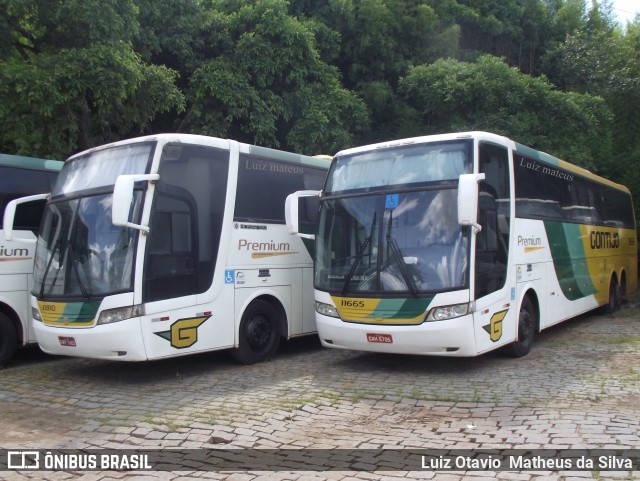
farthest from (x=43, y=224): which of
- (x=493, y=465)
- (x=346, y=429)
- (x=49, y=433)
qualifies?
(x=493, y=465)

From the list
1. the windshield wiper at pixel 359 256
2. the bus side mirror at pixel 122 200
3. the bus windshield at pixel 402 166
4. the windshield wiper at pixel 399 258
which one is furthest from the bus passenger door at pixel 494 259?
the bus side mirror at pixel 122 200

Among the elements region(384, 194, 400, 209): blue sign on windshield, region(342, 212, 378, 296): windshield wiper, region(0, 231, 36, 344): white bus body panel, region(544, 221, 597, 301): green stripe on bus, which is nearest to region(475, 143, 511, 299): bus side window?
region(384, 194, 400, 209): blue sign on windshield

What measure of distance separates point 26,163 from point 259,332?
15.0 ft

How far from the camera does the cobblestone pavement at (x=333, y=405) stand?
5535 mm

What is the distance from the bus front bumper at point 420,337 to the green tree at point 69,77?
7065 millimetres

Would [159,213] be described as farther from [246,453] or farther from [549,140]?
[549,140]

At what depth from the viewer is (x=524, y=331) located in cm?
934

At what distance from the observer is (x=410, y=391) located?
24.2 ft

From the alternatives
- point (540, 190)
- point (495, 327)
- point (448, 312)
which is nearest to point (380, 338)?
point (448, 312)

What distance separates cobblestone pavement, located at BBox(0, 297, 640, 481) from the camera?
5.54 m

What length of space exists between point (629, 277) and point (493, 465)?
1327 centimetres

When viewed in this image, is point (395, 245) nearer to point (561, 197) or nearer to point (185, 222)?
point (185, 222)

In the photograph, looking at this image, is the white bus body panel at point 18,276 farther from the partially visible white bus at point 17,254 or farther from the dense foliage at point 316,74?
the dense foliage at point 316,74

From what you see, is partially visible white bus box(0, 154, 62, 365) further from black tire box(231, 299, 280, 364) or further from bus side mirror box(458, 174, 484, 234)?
bus side mirror box(458, 174, 484, 234)
